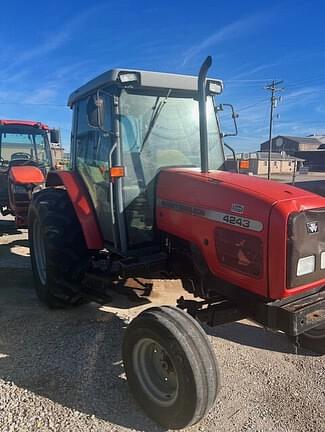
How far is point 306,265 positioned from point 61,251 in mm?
2402

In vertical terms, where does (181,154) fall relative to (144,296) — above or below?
above

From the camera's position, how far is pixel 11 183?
7.28 meters

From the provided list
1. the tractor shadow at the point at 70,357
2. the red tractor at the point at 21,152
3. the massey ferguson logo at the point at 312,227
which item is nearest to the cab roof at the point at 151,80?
the massey ferguson logo at the point at 312,227

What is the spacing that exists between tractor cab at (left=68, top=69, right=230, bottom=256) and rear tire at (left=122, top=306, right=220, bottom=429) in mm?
1000

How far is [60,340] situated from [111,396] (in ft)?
3.20

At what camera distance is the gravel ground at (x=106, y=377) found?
2.67 m

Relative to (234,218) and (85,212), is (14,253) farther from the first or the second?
(234,218)

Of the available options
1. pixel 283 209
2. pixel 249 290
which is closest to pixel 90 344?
pixel 249 290

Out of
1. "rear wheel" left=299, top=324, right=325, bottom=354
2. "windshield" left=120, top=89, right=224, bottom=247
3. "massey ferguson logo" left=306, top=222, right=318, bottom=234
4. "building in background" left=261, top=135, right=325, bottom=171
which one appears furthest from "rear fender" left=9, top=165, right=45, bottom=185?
"building in background" left=261, top=135, right=325, bottom=171

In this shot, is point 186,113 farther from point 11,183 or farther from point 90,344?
point 11,183

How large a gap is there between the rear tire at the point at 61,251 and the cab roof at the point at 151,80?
4.01 feet

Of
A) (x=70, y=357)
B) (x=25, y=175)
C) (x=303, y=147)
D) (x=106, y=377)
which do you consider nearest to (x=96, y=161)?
(x=70, y=357)

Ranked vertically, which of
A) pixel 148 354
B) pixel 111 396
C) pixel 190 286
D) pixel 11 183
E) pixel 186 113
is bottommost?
pixel 111 396

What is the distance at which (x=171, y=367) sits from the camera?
2.70 m
